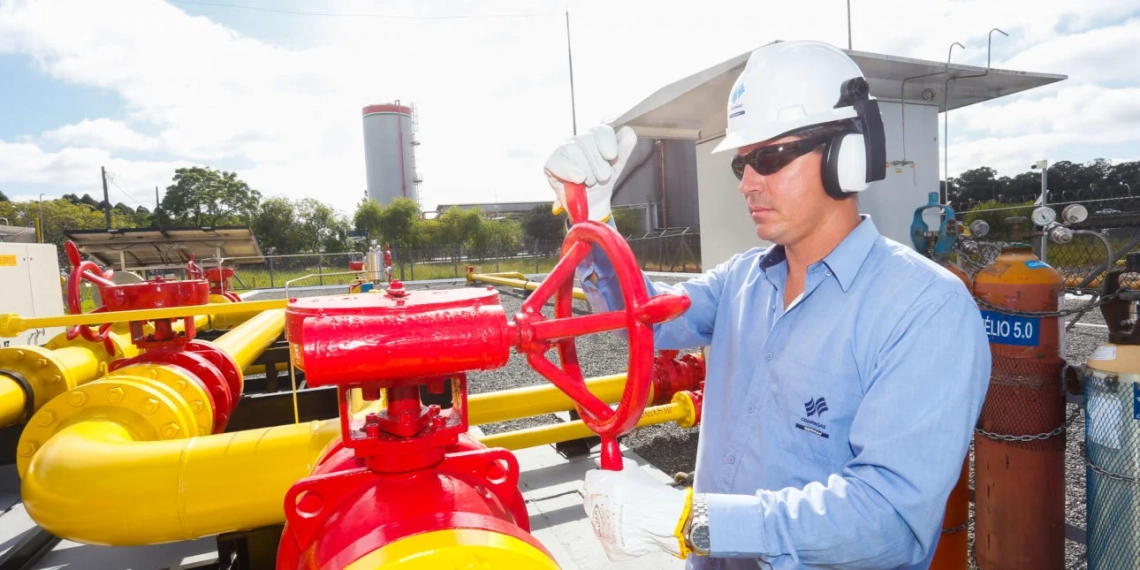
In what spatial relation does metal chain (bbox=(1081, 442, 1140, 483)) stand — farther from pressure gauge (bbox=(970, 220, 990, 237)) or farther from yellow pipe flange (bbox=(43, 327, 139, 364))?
yellow pipe flange (bbox=(43, 327, 139, 364))

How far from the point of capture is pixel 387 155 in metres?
45.5

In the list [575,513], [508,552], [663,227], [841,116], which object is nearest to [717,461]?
[508,552]

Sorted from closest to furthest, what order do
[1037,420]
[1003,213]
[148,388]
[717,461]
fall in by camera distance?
[717,461] → [148,388] → [1037,420] → [1003,213]

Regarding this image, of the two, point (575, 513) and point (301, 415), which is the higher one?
point (301, 415)

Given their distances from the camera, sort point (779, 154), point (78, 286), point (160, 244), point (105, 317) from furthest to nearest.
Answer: point (160, 244)
point (78, 286)
point (105, 317)
point (779, 154)

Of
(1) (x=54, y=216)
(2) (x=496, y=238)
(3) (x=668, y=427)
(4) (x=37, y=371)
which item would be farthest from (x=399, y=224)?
(4) (x=37, y=371)

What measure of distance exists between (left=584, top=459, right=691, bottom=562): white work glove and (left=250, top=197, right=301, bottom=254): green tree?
3750 cm

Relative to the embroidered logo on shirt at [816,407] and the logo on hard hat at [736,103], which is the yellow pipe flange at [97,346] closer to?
the logo on hard hat at [736,103]

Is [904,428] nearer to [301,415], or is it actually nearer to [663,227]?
[301,415]

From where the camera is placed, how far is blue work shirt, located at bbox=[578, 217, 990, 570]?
3.17 ft

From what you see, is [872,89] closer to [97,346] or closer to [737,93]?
[737,93]

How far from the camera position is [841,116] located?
4.33 feet

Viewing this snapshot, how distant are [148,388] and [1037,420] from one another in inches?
125

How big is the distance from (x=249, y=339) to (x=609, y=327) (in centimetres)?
321
